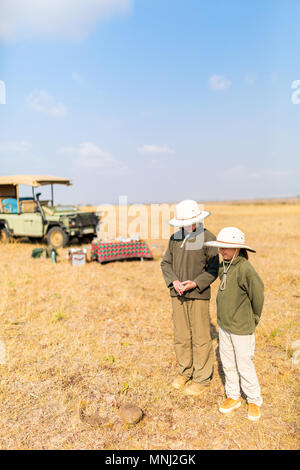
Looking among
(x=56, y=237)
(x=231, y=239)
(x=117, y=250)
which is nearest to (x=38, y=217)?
(x=56, y=237)

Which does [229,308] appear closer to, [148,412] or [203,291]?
[203,291]

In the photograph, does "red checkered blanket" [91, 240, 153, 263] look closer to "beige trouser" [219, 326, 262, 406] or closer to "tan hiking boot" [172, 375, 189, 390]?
"tan hiking boot" [172, 375, 189, 390]

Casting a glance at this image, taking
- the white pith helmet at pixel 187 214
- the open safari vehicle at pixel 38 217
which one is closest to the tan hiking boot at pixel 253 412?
the white pith helmet at pixel 187 214

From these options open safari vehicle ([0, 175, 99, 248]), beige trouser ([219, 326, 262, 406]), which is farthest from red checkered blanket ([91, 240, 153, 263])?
beige trouser ([219, 326, 262, 406])

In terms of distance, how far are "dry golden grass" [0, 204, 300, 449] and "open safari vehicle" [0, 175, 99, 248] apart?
429 cm

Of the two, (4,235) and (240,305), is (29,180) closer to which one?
(4,235)

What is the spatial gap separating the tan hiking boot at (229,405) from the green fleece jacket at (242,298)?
30.8 inches

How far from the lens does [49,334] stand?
532cm

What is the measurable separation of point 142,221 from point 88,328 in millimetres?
23469

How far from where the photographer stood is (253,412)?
321cm

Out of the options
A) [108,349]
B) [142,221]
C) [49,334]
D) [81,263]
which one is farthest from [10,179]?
[142,221]

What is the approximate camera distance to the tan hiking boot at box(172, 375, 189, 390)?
3818 millimetres

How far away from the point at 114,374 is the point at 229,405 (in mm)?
1472

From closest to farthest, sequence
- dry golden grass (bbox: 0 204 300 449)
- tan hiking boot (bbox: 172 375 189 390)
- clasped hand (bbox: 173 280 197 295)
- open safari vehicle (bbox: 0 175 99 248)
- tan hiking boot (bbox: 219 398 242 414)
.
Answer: dry golden grass (bbox: 0 204 300 449)
tan hiking boot (bbox: 219 398 242 414)
clasped hand (bbox: 173 280 197 295)
tan hiking boot (bbox: 172 375 189 390)
open safari vehicle (bbox: 0 175 99 248)
